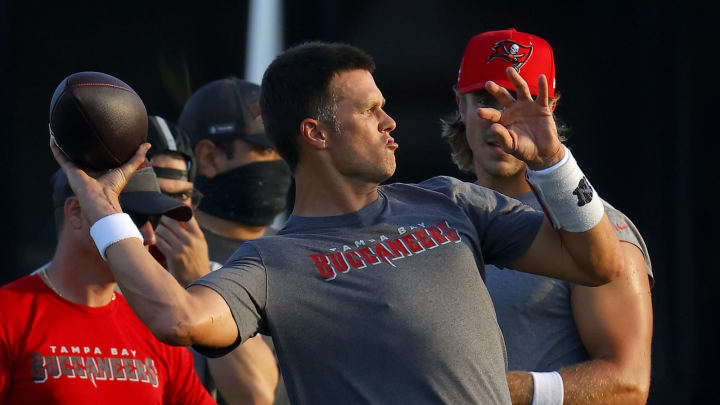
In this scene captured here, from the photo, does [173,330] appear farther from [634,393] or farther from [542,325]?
[634,393]

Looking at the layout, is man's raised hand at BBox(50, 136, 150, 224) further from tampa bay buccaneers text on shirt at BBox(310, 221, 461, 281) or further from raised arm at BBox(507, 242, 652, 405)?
raised arm at BBox(507, 242, 652, 405)

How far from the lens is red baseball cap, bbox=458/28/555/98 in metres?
3.74

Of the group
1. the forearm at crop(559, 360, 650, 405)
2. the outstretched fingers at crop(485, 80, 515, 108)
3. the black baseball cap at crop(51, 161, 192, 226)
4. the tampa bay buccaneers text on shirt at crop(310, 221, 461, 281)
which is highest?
the outstretched fingers at crop(485, 80, 515, 108)

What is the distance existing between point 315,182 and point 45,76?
3.06 metres

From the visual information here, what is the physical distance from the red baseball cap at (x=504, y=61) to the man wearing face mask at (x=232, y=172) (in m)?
1.21

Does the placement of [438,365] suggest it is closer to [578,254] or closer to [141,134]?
[578,254]

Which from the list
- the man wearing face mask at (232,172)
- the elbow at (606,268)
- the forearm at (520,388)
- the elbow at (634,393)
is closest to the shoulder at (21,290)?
the man wearing face mask at (232,172)

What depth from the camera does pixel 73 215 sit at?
359 centimetres

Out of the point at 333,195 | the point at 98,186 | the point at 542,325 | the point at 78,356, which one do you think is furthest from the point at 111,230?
the point at 542,325

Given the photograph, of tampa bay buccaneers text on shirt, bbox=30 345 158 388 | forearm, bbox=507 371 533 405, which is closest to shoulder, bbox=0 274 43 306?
tampa bay buccaneers text on shirt, bbox=30 345 158 388

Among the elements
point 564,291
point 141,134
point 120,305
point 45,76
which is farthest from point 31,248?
point 564,291

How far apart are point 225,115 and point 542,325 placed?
197cm

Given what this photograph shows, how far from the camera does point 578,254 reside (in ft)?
9.11

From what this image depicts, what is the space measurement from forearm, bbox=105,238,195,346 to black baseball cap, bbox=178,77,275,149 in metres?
2.17
